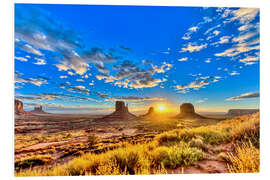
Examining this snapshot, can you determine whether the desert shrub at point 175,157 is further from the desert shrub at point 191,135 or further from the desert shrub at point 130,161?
the desert shrub at point 191,135

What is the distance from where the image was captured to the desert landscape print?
2625mm

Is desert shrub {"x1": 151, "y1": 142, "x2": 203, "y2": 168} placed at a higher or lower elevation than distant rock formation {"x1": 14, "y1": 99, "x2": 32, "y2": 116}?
lower

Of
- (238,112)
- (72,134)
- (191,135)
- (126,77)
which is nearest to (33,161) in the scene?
(72,134)

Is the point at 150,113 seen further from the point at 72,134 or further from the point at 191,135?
the point at 72,134

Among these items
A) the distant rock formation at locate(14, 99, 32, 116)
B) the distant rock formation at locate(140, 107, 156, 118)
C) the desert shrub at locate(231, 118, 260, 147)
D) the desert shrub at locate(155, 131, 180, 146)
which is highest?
the distant rock formation at locate(14, 99, 32, 116)

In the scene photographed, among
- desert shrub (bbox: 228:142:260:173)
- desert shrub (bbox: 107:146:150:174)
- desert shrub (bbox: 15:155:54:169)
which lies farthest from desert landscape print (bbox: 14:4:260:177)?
desert shrub (bbox: 228:142:260:173)

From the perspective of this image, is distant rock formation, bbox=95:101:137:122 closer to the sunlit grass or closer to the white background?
the sunlit grass

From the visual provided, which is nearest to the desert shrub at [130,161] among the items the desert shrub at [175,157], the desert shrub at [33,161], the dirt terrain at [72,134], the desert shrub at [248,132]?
the desert shrub at [175,157]

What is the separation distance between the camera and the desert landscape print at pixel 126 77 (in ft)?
8.61

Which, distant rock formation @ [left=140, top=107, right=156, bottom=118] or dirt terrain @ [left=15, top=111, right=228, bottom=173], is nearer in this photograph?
dirt terrain @ [left=15, top=111, right=228, bottom=173]

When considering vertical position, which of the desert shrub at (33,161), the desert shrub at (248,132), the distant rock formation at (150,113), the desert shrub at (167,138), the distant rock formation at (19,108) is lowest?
the desert shrub at (33,161)

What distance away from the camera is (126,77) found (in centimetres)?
312

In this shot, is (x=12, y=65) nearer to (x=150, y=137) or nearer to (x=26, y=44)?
(x=26, y=44)
